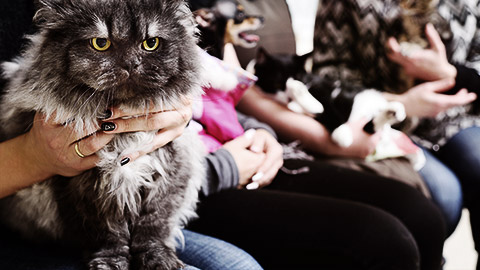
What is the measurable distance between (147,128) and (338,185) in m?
0.78

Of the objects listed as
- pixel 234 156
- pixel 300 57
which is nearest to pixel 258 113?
pixel 300 57

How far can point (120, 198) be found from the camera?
1006 mm

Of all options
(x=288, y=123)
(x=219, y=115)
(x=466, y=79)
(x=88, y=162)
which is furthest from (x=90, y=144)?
(x=466, y=79)

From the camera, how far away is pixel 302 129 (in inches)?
72.1

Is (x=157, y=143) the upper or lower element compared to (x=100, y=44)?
lower

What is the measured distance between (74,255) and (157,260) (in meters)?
0.23

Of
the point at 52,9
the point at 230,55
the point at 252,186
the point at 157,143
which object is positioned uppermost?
the point at 52,9

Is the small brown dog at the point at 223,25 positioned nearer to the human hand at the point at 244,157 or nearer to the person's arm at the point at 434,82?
the human hand at the point at 244,157

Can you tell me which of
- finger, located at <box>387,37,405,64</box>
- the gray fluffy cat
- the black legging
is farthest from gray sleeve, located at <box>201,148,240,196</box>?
finger, located at <box>387,37,405,64</box>

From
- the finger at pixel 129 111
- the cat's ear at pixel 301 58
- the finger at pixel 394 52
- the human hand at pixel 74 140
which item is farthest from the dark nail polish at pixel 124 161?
the finger at pixel 394 52

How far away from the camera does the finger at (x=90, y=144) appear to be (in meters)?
0.96

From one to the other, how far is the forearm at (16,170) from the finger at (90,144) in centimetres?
13

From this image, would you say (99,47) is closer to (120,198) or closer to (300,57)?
(120,198)

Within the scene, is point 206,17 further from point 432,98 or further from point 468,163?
point 468,163
